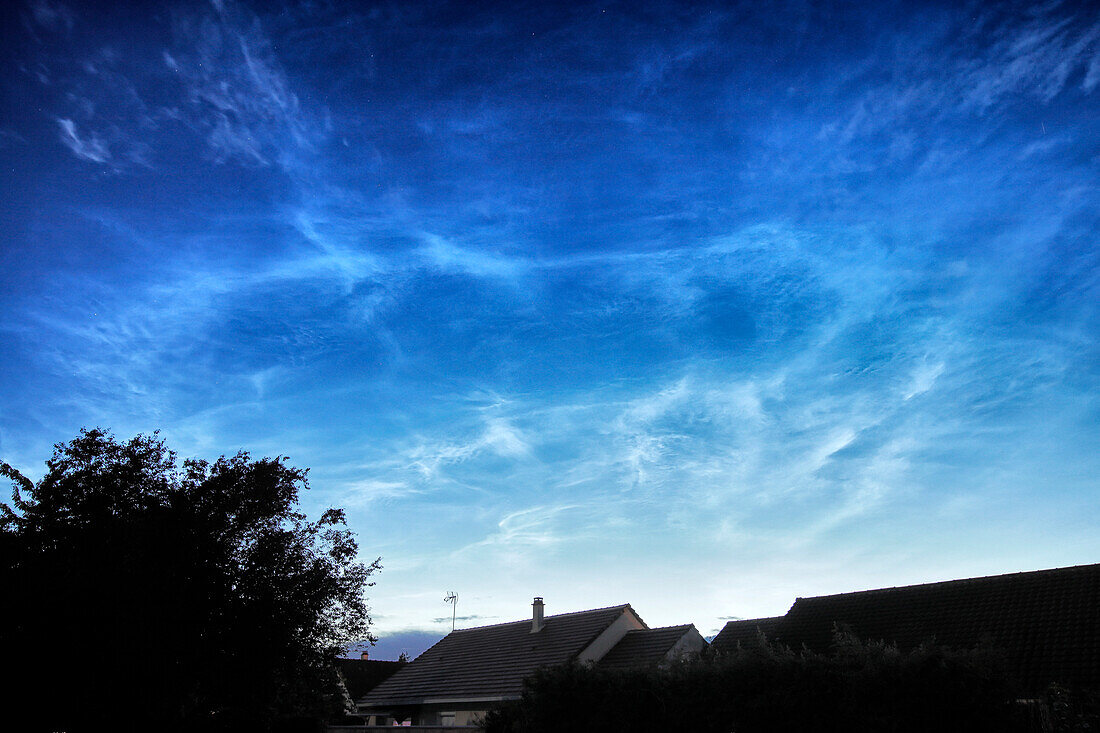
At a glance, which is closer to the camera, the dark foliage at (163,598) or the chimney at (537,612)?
the dark foliage at (163,598)

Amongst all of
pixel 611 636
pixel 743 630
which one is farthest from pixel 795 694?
pixel 611 636

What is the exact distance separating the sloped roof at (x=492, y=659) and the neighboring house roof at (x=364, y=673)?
1923 centimetres

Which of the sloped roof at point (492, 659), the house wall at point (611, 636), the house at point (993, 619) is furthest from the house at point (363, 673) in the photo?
the house at point (993, 619)

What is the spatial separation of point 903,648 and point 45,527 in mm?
29904

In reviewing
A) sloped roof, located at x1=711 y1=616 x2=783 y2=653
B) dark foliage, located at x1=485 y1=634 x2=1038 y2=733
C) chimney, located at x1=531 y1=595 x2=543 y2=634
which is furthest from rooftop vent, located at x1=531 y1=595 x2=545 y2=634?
dark foliage, located at x1=485 y1=634 x2=1038 y2=733

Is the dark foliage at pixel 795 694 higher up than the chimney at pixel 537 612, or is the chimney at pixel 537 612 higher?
the chimney at pixel 537 612

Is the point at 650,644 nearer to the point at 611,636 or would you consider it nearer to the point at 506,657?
the point at 611,636

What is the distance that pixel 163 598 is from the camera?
23453 millimetres

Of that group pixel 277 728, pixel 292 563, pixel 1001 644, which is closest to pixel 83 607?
pixel 292 563

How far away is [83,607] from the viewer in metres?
22.9

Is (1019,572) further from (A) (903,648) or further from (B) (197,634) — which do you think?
A: (B) (197,634)

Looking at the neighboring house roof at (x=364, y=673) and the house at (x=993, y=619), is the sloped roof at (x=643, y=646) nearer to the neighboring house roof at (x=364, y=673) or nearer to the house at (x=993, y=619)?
the house at (x=993, y=619)

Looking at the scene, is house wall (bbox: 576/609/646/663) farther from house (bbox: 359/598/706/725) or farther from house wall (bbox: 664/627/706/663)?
house wall (bbox: 664/627/706/663)

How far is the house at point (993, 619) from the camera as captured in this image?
2209 centimetres
